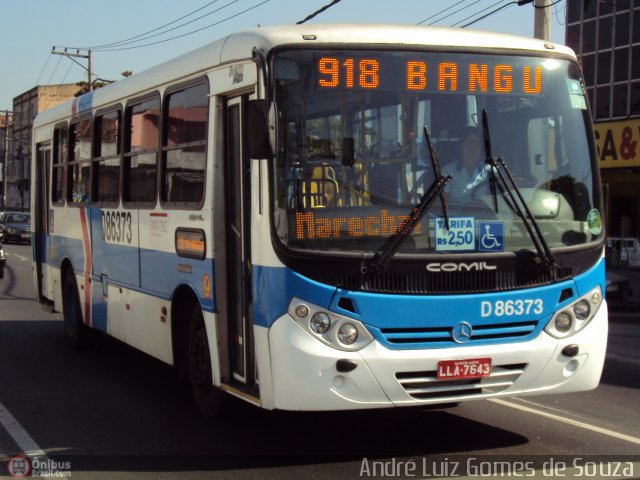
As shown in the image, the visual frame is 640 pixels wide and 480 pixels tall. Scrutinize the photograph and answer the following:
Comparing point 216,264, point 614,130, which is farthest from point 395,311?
point 614,130

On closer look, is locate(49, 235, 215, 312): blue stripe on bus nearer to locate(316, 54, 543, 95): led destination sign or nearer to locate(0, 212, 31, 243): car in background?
locate(316, 54, 543, 95): led destination sign

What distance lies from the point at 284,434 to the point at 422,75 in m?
2.87

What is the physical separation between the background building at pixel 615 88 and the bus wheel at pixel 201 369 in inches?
951

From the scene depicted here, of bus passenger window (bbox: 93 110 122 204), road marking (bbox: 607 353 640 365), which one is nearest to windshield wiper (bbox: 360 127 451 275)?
bus passenger window (bbox: 93 110 122 204)

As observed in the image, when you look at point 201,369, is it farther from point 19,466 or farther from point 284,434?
point 19,466

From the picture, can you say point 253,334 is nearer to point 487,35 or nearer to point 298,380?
point 298,380

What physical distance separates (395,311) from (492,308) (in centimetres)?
70

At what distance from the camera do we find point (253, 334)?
6.66m

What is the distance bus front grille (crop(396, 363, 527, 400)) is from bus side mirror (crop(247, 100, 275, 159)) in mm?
1655

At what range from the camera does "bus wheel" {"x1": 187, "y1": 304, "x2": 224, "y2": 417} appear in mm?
7617

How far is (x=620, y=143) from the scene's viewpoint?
3086cm

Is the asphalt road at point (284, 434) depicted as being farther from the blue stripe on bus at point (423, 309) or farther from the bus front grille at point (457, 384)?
the blue stripe on bus at point (423, 309)

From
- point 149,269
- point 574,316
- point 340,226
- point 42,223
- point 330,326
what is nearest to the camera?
point 330,326

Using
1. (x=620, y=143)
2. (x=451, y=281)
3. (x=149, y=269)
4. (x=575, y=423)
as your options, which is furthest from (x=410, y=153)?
(x=620, y=143)
